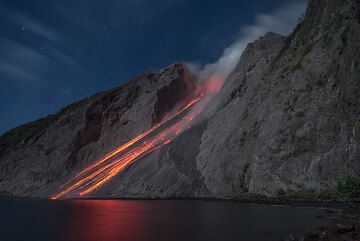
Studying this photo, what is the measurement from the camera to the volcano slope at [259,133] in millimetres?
41906

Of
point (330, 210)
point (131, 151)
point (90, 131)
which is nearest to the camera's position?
point (330, 210)

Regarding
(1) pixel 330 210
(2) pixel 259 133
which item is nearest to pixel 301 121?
(2) pixel 259 133

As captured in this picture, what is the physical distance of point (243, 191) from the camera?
5059cm

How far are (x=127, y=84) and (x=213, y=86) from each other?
23883 mm

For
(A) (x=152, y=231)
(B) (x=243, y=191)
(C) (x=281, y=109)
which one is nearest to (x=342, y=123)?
(C) (x=281, y=109)

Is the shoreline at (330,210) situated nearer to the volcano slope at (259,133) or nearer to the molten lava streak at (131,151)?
the volcano slope at (259,133)

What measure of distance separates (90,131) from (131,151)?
23586mm

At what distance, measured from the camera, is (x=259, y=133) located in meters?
53.3

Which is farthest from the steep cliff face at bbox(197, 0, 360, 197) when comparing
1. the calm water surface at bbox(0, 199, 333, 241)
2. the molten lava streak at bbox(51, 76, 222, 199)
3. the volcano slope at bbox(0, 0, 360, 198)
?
the molten lava streak at bbox(51, 76, 222, 199)

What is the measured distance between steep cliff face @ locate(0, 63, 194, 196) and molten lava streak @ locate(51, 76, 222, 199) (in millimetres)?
5582

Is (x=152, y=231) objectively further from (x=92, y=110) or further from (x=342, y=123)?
(x=92, y=110)

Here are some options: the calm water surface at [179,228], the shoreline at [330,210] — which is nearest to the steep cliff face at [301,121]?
the shoreline at [330,210]

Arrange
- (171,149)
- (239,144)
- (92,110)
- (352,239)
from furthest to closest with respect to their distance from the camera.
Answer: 1. (92,110)
2. (171,149)
3. (239,144)
4. (352,239)

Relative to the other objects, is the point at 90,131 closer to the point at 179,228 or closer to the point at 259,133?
the point at 259,133
